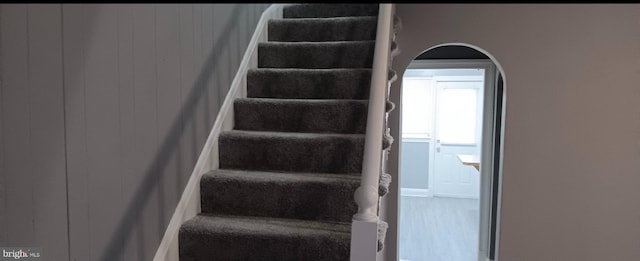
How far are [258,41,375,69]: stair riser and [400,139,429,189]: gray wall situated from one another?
495cm

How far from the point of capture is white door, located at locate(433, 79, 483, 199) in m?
7.37

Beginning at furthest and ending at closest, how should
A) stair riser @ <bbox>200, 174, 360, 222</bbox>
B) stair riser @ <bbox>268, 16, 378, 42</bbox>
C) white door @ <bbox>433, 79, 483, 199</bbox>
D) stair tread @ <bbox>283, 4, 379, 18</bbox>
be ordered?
1. white door @ <bbox>433, 79, 483, 199</bbox>
2. stair tread @ <bbox>283, 4, 379, 18</bbox>
3. stair riser @ <bbox>268, 16, 378, 42</bbox>
4. stair riser @ <bbox>200, 174, 360, 222</bbox>

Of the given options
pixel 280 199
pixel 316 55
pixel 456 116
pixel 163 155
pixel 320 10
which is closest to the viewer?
pixel 163 155

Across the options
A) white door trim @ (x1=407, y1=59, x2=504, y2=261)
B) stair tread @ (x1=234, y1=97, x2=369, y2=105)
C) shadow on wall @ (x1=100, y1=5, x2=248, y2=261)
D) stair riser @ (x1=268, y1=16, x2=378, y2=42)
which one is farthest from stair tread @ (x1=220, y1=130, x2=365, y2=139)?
white door trim @ (x1=407, y1=59, x2=504, y2=261)

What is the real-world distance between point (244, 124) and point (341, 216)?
0.82 meters

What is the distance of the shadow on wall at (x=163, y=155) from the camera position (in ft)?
4.80

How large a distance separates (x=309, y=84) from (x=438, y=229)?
3.99m

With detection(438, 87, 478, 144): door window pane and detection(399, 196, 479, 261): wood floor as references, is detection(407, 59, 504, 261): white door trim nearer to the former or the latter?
detection(399, 196, 479, 261): wood floor

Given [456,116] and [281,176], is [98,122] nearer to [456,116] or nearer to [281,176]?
[281,176]

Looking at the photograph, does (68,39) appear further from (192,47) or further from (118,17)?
(192,47)

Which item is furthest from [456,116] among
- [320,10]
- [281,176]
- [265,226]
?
[265,226]

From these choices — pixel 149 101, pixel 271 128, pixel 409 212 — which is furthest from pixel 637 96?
pixel 409 212

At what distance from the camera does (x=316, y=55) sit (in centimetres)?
270

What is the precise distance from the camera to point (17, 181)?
1.04 metres
